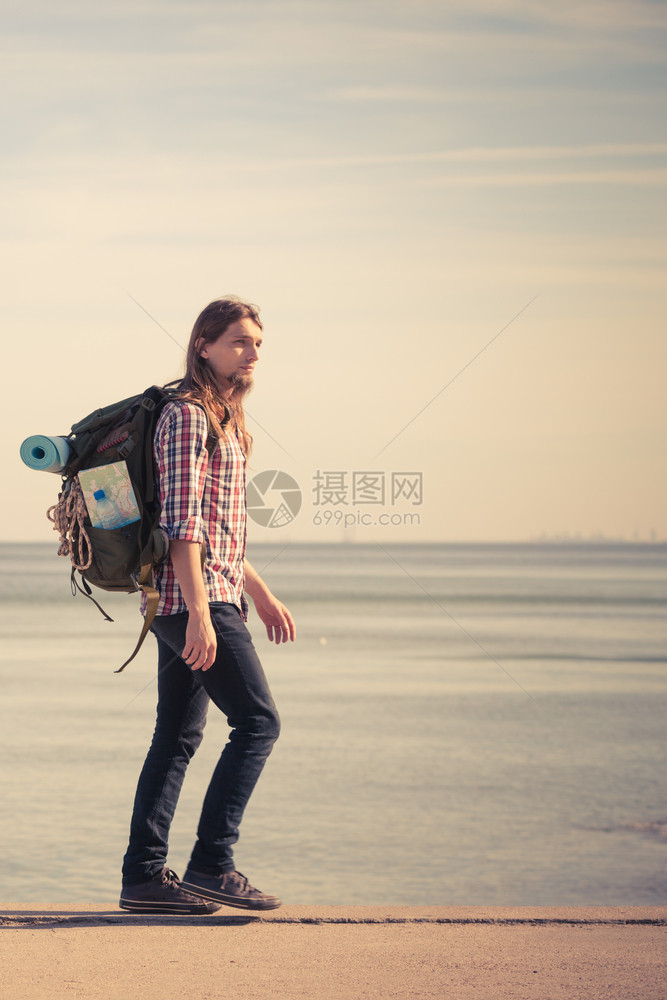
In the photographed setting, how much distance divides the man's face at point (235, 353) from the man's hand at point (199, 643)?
0.77 meters

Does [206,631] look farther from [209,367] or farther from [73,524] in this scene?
[209,367]

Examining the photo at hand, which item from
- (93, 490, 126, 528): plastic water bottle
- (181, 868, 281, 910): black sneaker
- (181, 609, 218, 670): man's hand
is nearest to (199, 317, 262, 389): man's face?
(93, 490, 126, 528): plastic water bottle

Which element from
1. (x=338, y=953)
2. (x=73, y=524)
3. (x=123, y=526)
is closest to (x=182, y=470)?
(x=123, y=526)

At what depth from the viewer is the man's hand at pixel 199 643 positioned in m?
3.24

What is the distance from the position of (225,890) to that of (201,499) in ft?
3.87

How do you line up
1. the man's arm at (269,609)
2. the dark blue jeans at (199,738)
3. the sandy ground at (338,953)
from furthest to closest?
the man's arm at (269,609) < the dark blue jeans at (199,738) < the sandy ground at (338,953)

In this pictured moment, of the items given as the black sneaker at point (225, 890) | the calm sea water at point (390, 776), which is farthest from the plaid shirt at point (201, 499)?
the calm sea water at point (390, 776)

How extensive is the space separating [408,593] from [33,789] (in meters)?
38.0

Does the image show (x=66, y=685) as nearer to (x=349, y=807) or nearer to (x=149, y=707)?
(x=149, y=707)

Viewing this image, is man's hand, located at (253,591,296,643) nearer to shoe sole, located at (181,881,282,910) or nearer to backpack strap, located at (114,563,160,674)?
backpack strap, located at (114,563,160,674)

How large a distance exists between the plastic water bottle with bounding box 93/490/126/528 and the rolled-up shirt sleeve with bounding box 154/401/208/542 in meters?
0.13

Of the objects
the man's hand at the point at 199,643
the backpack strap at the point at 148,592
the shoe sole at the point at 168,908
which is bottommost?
the shoe sole at the point at 168,908

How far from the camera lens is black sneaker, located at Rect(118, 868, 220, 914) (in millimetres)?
3443

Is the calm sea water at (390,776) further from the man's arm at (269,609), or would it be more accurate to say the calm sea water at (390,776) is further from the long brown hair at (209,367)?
the long brown hair at (209,367)
